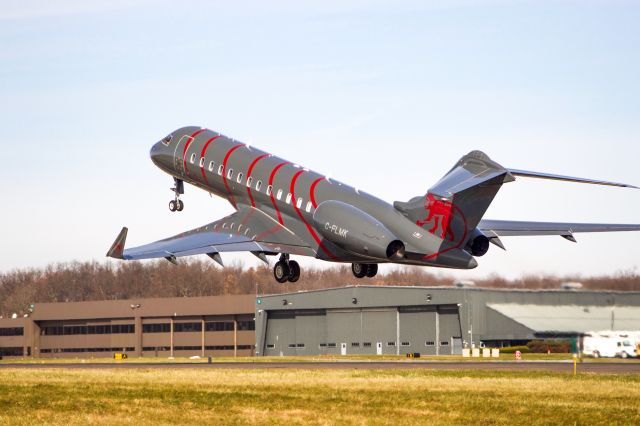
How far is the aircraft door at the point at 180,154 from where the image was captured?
2132 inches

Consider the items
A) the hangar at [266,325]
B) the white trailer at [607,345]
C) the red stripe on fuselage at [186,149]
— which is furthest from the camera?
the hangar at [266,325]

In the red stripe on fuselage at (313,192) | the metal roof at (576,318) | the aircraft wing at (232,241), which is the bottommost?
the metal roof at (576,318)

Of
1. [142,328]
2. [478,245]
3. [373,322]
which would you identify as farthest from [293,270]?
[142,328]

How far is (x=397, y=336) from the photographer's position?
328ft

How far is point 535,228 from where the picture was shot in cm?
4238

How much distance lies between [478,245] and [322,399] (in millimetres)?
7969

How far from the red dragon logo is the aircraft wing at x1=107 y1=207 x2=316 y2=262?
7.47 m

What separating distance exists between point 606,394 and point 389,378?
1150 cm

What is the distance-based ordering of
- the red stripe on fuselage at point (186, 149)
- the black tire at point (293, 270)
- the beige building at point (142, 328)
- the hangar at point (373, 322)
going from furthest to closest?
the beige building at point (142, 328) < the hangar at point (373, 322) < the red stripe on fuselage at point (186, 149) < the black tire at point (293, 270)

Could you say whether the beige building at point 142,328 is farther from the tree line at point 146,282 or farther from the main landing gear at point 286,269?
the main landing gear at point 286,269

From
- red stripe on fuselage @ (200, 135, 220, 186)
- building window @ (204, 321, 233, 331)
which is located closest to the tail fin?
red stripe on fuselage @ (200, 135, 220, 186)

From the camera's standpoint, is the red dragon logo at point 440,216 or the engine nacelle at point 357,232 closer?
the red dragon logo at point 440,216

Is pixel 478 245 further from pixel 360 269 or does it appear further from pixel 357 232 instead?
pixel 360 269

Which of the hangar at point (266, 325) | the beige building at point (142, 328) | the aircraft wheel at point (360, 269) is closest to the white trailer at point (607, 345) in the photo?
the aircraft wheel at point (360, 269)
